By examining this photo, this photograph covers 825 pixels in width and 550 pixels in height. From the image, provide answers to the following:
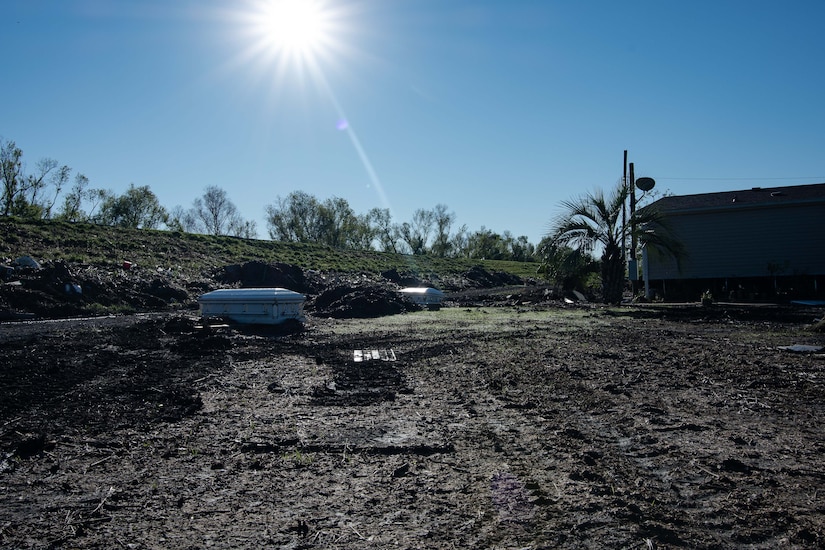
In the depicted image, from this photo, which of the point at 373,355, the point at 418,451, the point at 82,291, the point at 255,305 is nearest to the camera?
the point at 418,451

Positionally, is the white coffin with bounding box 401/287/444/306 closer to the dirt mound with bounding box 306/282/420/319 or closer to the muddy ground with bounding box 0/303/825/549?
the dirt mound with bounding box 306/282/420/319

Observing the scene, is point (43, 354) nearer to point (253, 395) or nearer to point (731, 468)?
point (253, 395)

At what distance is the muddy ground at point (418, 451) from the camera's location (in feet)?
10.6

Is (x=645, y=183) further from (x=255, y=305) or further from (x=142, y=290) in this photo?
(x=142, y=290)

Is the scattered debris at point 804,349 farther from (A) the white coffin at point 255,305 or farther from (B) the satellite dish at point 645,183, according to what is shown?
(B) the satellite dish at point 645,183

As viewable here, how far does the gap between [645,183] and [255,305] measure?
19.2 metres

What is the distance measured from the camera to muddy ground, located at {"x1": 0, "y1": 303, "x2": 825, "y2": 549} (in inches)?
128

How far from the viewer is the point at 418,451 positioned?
468 centimetres

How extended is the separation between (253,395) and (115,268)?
67.8 ft

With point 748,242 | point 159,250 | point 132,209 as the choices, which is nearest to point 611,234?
point 748,242

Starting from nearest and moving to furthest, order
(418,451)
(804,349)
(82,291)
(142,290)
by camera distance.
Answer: (418,451) < (804,349) < (82,291) < (142,290)

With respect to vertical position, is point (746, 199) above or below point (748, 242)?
above

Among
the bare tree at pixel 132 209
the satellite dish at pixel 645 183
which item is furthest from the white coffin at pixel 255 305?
the bare tree at pixel 132 209

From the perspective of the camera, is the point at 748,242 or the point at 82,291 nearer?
the point at 82,291
